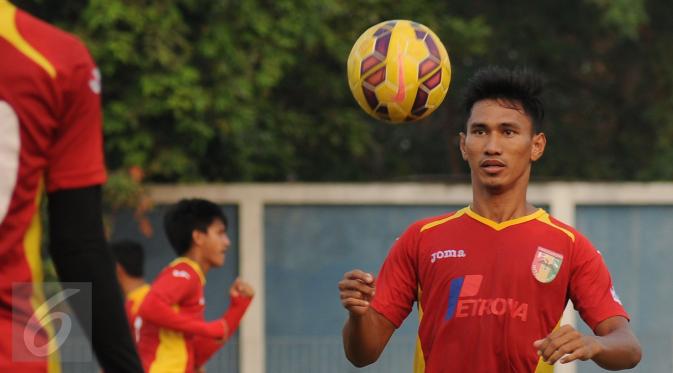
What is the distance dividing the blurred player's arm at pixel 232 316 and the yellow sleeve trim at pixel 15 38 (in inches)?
231

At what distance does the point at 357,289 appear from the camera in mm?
4965

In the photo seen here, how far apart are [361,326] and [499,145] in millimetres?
924

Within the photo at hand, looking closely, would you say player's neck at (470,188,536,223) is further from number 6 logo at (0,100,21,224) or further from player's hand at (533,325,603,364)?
number 6 logo at (0,100,21,224)

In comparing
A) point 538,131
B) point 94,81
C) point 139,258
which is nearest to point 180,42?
point 139,258

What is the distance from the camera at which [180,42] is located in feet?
46.6

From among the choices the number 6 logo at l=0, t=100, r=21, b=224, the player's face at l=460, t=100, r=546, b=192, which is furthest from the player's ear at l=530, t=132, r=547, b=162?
the number 6 logo at l=0, t=100, r=21, b=224

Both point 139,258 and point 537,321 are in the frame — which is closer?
point 537,321

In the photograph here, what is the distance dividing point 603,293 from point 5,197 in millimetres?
3000

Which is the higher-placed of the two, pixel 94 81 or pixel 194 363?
pixel 94 81

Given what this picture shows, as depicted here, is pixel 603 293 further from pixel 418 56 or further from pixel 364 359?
pixel 418 56

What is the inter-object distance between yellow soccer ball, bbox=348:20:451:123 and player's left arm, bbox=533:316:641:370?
1.62 m

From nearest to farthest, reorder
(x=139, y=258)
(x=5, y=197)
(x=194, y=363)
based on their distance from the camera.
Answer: (x=5, y=197) < (x=194, y=363) < (x=139, y=258)

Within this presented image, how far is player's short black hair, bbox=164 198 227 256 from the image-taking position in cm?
891

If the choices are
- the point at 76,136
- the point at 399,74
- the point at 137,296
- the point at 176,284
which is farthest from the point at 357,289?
the point at 137,296
